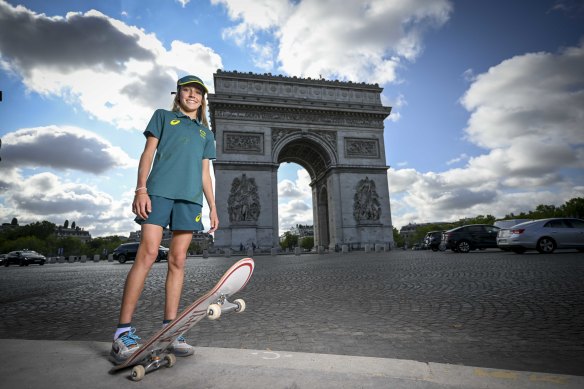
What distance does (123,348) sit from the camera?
174cm

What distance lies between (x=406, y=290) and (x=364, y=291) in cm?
59

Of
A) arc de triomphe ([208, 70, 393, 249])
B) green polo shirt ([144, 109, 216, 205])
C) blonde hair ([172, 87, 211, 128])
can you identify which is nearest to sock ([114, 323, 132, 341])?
green polo shirt ([144, 109, 216, 205])

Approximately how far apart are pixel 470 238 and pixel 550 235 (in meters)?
4.04

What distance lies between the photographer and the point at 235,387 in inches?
53.5

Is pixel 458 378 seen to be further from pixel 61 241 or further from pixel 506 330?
pixel 61 241

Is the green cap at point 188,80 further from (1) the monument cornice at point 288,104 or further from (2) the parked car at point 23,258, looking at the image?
(2) the parked car at point 23,258

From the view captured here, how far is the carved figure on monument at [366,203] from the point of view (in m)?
28.2

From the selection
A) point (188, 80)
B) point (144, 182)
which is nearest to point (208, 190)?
point (144, 182)

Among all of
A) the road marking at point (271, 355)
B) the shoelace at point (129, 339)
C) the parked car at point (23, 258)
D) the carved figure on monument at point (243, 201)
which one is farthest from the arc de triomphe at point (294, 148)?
the road marking at point (271, 355)

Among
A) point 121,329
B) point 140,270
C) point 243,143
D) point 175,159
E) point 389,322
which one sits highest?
point 243,143

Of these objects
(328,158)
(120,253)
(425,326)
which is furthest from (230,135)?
(425,326)

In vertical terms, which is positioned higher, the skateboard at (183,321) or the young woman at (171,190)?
the young woman at (171,190)

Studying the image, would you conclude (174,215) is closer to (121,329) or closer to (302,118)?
(121,329)

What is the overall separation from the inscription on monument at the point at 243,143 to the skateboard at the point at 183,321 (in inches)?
1012
